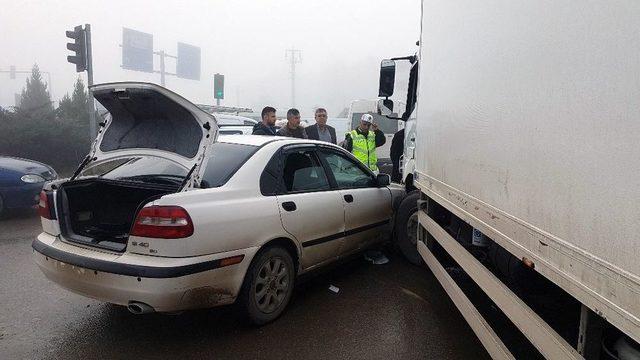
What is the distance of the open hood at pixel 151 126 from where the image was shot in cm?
313

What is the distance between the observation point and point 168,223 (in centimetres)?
278

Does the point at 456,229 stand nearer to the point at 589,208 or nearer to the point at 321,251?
the point at 321,251

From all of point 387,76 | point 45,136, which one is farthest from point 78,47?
point 387,76

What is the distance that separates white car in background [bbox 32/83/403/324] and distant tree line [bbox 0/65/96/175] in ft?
34.8

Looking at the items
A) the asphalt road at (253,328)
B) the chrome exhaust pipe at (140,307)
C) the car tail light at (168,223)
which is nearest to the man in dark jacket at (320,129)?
the asphalt road at (253,328)

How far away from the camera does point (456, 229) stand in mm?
3461

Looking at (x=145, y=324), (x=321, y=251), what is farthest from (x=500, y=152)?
(x=145, y=324)

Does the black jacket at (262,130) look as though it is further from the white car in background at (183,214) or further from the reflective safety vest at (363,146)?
the white car in background at (183,214)

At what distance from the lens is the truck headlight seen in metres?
6.94

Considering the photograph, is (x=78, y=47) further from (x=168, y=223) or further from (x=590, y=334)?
(x=590, y=334)

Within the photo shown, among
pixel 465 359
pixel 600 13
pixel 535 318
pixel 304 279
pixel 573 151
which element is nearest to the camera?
pixel 600 13

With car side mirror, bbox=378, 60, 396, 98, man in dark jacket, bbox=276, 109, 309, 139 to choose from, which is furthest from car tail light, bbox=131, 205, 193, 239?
man in dark jacket, bbox=276, 109, 309, 139

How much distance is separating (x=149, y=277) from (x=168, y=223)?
1.15ft

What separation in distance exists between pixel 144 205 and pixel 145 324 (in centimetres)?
115
